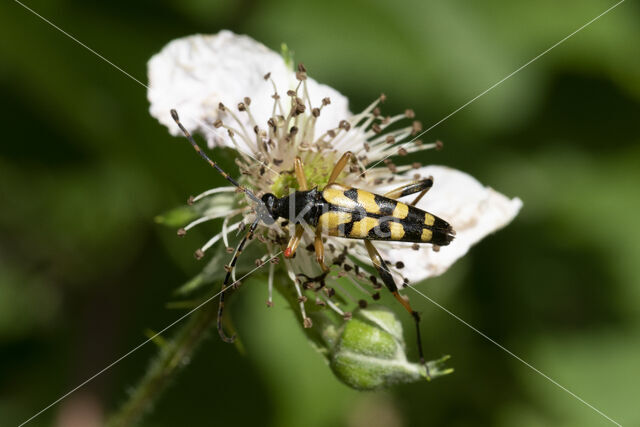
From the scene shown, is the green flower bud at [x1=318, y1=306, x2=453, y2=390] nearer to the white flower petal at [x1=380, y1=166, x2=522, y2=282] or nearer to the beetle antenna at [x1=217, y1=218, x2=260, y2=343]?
the beetle antenna at [x1=217, y1=218, x2=260, y2=343]

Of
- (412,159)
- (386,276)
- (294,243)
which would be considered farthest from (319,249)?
(412,159)

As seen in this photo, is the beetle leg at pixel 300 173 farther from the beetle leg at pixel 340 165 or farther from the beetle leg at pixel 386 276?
the beetle leg at pixel 386 276

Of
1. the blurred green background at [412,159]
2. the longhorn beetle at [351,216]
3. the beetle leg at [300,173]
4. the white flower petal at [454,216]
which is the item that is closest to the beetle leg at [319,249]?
the longhorn beetle at [351,216]

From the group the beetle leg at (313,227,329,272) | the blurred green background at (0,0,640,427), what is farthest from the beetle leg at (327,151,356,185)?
the blurred green background at (0,0,640,427)

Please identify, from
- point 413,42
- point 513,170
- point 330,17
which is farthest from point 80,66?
point 513,170

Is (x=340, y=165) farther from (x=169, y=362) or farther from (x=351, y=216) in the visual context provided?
(x=169, y=362)
